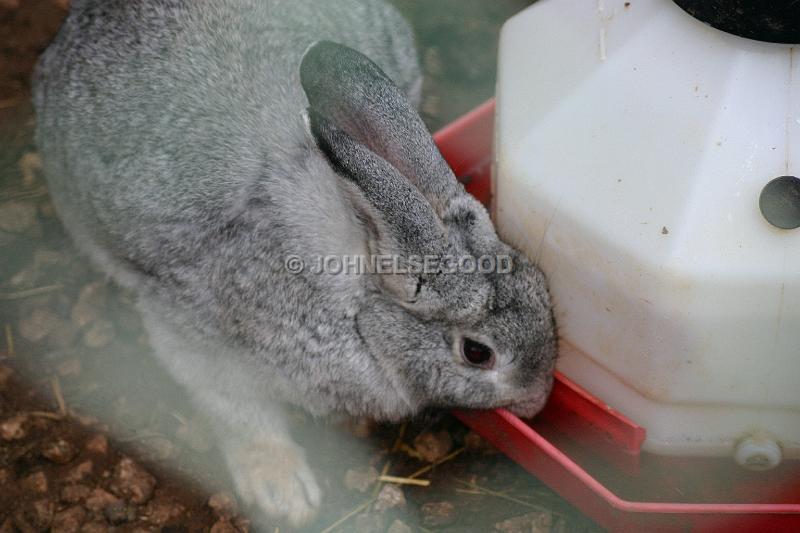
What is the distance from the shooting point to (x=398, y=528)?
2432 mm

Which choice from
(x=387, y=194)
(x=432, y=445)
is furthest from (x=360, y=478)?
(x=387, y=194)

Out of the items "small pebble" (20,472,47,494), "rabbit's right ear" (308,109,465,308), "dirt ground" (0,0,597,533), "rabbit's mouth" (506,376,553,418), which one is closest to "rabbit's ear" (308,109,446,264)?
"rabbit's right ear" (308,109,465,308)

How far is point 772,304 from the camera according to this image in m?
1.85

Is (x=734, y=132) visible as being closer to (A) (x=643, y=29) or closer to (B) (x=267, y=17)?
(A) (x=643, y=29)

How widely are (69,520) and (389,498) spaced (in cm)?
86

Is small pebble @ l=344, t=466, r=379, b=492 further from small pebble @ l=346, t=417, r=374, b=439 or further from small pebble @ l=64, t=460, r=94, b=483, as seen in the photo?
small pebble @ l=64, t=460, r=94, b=483

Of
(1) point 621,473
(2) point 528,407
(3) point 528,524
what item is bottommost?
(3) point 528,524

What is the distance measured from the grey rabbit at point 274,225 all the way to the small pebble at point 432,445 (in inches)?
7.6

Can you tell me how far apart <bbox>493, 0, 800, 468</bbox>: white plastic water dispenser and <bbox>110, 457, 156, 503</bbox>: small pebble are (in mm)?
1186

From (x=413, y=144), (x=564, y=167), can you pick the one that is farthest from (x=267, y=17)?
(x=564, y=167)

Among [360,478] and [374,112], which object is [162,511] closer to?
[360,478]

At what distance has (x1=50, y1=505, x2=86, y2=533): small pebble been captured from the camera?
2.28 meters

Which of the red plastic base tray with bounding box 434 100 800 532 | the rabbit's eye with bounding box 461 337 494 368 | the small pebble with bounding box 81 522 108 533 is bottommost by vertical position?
the small pebble with bounding box 81 522 108 533

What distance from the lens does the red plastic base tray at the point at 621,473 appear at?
203cm
